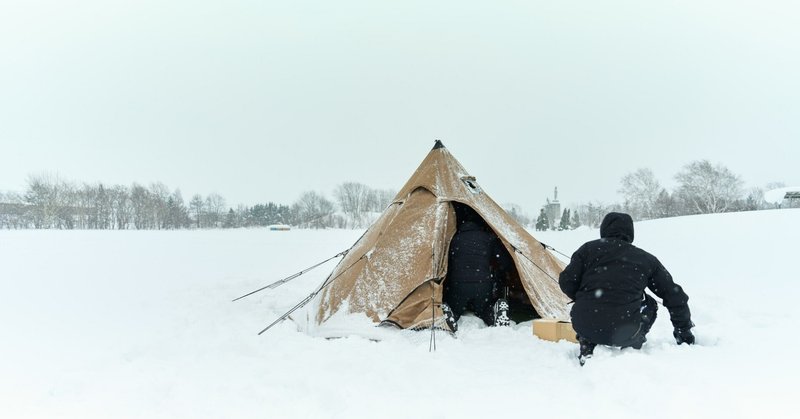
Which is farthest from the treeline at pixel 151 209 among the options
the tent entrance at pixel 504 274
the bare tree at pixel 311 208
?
the tent entrance at pixel 504 274

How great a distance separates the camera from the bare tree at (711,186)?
46156mm

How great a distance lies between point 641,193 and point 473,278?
5589 centimetres

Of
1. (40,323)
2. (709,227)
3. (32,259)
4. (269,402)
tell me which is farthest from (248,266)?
(709,227)

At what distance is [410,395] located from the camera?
3.52m

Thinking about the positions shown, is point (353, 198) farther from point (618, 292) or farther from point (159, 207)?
point (618, 292)

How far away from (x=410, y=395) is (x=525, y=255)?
126 inches

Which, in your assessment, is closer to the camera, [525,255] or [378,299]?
[378,299]

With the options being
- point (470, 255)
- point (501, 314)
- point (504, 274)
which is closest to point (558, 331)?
point (501, 314)

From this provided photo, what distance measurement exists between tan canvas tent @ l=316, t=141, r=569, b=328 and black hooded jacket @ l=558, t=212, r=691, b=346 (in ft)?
5.72

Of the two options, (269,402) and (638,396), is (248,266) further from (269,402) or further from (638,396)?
(638,396)

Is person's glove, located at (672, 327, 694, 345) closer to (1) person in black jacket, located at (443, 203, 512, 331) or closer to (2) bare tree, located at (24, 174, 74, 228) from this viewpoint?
(1) person in black jacket, located at (443, 203, 512, 331)

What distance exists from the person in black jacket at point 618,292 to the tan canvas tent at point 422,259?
5.64 ft

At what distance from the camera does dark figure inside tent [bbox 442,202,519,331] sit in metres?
5.83

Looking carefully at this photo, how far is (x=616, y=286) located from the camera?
387 cm
